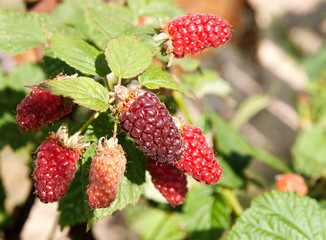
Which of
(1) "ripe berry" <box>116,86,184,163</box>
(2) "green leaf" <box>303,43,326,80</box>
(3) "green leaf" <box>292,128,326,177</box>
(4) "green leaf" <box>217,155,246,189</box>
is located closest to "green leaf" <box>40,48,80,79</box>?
(1) "ripe berry" <box>116,86,184,163</box>

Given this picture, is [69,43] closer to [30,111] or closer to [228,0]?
[30,111]

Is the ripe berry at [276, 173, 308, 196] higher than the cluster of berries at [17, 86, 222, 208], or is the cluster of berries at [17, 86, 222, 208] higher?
the cluster of berries at [17, 86, 222, 208]

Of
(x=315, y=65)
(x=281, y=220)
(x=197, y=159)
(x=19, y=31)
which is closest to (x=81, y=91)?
(x=197, y=159)

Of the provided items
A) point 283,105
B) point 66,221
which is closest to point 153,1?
point 66,221

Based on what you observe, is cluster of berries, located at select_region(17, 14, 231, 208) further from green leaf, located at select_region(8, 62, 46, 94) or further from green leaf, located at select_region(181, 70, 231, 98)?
green leaf, located at select_region(181, 70, 231, 98)

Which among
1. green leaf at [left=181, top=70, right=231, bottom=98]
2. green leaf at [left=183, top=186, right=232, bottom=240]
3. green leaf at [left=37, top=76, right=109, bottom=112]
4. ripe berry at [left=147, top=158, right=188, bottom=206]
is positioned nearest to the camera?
green leaf at [left=37, top=76, right=109, bottom=112]

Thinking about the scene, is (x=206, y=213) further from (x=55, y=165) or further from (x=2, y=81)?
(x=2, y=81)
